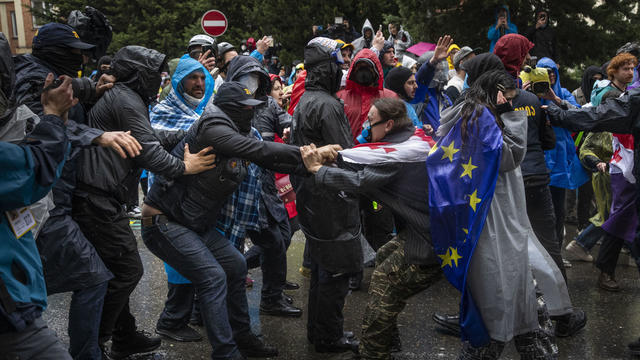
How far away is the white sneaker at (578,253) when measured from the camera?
6910 mm

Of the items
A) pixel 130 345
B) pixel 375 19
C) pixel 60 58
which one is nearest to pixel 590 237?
pixel 130 345

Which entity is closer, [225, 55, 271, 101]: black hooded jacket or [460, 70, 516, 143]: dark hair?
[460, 70, 516, 143]: dark hair

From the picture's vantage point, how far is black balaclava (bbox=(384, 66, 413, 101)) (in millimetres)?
6273

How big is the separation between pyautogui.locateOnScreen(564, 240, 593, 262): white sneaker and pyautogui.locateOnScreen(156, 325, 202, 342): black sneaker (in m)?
4.54

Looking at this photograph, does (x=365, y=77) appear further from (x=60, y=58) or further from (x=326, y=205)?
(x=60, y=58)

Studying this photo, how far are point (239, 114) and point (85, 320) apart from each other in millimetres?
1626

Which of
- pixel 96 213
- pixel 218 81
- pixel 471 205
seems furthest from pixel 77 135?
pixel 218 81

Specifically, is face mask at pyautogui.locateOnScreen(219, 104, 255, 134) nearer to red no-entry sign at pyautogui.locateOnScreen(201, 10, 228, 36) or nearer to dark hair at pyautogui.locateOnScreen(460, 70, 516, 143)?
dark hair at pyautogui.locateOnScreen(460, 70, 516, 143)

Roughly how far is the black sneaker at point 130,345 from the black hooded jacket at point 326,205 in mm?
1421

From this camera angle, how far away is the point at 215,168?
153 inches

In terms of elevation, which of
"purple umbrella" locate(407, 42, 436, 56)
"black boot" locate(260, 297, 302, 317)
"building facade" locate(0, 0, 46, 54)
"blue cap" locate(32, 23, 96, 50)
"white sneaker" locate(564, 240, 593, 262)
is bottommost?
"white sneaker" locate(564, 240, 593, 262)

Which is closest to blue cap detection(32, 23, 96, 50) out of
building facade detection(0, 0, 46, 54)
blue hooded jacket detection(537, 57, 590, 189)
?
blue hooded jacket detection(537, 57, 590, 189)

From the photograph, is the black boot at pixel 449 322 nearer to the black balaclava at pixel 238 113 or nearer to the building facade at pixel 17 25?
the black balaclava at pixel 238 113

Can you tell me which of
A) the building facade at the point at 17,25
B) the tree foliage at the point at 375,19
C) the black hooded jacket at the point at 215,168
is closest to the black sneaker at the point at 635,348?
the black hooded jacket at the point at 215,168
